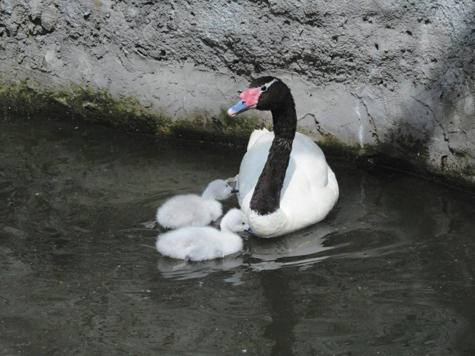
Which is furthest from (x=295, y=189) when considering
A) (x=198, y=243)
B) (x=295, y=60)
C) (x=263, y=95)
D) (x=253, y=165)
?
(x=295, y=60)

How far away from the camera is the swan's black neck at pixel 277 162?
554cm

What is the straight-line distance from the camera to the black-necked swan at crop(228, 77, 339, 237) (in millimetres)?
5430

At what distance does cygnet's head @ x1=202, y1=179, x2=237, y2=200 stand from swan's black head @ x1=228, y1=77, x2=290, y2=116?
3.20 ft

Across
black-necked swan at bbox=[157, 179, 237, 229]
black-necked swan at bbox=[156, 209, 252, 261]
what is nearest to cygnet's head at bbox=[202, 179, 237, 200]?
black-necked swan at bbox=[157, 179, 237, 229]

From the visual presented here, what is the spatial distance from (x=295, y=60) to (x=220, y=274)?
290 cm

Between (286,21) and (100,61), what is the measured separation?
86.7 inches

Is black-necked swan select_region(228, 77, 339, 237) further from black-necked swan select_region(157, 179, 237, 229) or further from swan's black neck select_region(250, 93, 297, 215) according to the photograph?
black-necked swan select_region(157, 179, 237, 229)

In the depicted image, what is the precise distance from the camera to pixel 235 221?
5.46 m

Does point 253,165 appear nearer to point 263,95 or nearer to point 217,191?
point 217,191

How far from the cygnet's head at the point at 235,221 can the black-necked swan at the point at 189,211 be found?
0.32 m

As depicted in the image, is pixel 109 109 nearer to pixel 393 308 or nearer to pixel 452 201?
pixel 452 201

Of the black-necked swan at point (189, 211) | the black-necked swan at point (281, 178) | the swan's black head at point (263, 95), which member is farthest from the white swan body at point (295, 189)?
the swan's black head at point (263, 95)

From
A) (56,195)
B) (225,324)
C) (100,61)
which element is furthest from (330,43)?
(225,324)

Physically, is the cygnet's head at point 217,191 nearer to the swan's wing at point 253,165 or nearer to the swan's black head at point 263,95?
the swan's wing at point 253,165
